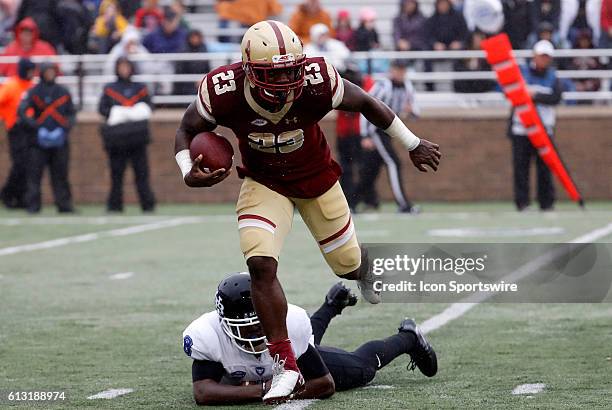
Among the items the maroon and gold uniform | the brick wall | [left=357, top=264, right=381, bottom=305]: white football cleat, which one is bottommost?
the brick wall

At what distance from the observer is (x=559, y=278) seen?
9859 millimetres

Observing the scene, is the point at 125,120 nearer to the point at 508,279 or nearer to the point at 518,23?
the point at 518,23

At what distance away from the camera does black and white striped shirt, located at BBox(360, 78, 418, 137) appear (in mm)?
15211

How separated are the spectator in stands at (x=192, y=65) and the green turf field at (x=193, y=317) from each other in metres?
3.78

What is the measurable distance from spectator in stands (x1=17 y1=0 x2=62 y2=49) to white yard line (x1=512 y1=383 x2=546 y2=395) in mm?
13614

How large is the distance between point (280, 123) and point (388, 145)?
9430 mm

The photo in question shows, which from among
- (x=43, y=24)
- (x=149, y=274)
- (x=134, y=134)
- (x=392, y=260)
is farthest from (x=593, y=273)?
(x=43, y=24)

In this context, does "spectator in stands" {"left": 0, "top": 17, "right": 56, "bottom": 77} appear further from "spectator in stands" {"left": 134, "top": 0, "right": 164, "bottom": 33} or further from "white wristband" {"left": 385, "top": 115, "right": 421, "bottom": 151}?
"white wristband" {"left": 385, "top": 115, "right": 421, "bottom": 151}

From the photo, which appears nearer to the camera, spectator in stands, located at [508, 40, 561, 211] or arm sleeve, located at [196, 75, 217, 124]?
arm sleeve, located at [196, 75, 217, 124]

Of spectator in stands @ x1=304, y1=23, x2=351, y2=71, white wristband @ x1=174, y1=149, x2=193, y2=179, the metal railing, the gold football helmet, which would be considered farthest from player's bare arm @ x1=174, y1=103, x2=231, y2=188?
the metal railing

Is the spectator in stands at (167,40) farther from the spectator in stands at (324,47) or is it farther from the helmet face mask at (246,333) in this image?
the helmet face mask at (246,333)

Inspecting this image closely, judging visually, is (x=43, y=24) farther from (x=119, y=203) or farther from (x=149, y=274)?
(x=149, y=274)

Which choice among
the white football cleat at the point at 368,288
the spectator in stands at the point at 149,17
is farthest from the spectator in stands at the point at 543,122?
the white football cleat at the point at 368,288

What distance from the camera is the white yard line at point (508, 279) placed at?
8227mm
